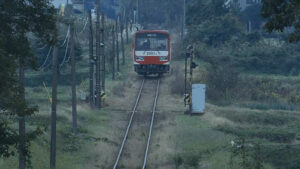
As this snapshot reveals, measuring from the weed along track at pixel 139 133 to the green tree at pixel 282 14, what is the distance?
796 centimetres

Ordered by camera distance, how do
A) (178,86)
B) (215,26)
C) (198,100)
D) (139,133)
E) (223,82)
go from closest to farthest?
1. (139,133)
2. (198,100)
3. (178,86)
4. (223,82)
5. (215,26)

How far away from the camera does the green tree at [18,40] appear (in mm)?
10375

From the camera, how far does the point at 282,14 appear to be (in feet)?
36.3

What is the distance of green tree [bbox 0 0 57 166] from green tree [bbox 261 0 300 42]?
15.1 feet

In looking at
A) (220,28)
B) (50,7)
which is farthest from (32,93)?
(220,28)

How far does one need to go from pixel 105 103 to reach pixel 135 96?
3055 millimetres

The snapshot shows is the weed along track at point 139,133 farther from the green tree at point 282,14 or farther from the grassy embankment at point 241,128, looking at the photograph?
the green tree at point 282,14

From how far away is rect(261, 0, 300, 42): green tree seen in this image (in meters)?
10.6

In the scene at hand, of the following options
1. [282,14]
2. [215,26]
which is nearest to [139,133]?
[282,14]

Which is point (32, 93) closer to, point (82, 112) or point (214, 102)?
point (82, 112)

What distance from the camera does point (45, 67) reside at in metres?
45.6

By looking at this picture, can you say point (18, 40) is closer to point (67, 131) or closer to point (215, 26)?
point (67, 131)

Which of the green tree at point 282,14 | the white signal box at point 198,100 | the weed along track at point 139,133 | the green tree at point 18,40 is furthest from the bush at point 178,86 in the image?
the green tree at point 18,40

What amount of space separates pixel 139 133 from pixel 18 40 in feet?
41.9
